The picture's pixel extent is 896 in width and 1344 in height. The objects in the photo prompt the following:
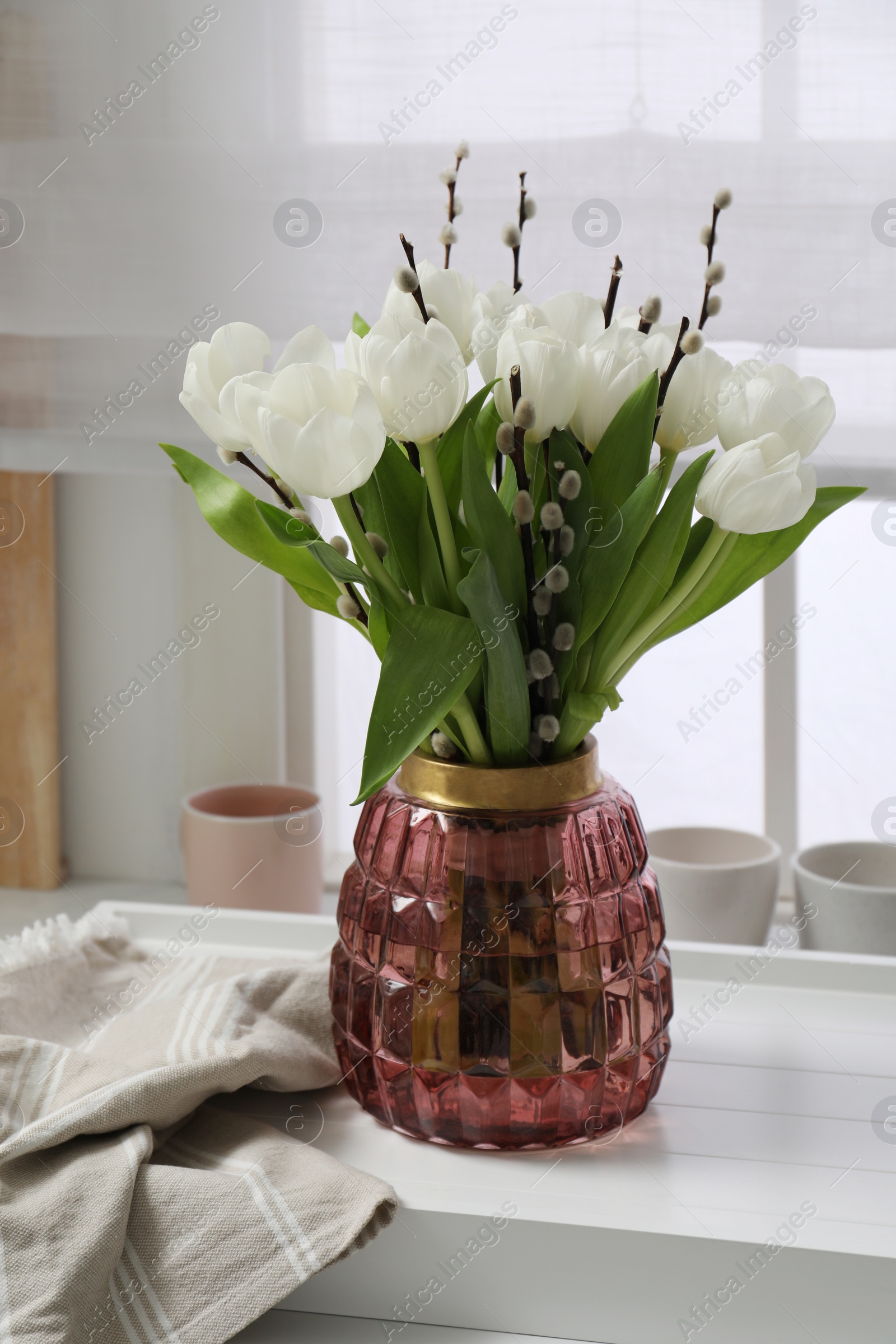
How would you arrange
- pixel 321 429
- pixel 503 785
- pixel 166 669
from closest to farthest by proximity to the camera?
pixel 321 429 → pixel 503 785 → pixel 166 669

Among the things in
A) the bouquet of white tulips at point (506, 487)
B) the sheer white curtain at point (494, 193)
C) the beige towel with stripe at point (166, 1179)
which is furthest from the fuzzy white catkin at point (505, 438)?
the sheer white curtain at point (494, 193)

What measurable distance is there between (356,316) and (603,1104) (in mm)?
430

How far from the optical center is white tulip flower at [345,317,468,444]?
0.51 m

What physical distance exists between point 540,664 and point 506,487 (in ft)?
0.35

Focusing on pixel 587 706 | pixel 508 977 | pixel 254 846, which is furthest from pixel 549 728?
pixel 254 846

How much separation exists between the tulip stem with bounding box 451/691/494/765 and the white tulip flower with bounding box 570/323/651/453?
15 cm

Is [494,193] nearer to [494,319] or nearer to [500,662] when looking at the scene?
[494,319]

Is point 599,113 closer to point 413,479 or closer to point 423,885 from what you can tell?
point 413,479

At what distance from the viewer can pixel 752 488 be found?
1.74ft

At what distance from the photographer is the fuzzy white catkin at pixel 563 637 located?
1.86 ft

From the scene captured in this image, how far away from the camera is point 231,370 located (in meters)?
0.57

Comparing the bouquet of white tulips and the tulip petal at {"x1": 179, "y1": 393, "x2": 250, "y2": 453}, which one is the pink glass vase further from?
the tulip petal at {"x1": 179, "y1": 393, "x2": 250, "y2": 453}

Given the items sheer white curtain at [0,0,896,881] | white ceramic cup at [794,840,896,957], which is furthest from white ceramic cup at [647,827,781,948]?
sheer white curtain at [0,0,896,881]

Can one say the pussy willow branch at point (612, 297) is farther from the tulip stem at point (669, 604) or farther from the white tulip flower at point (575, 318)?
the tulip stem at point (669, 604)
